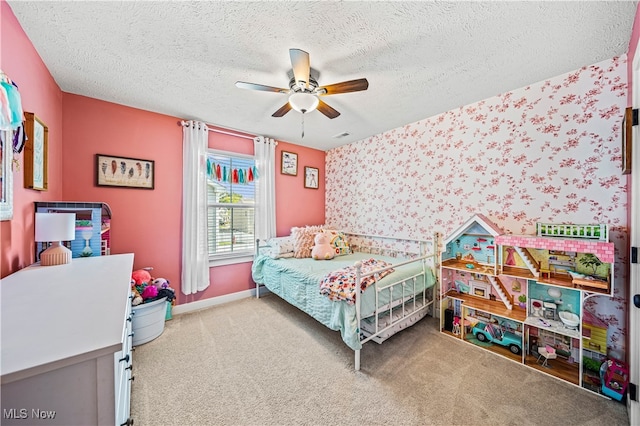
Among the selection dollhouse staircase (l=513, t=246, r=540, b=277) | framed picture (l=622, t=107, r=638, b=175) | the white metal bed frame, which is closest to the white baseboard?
the white metal bed frame

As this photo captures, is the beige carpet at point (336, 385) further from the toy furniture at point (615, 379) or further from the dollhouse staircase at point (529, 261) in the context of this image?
the dollhouse staircase at point (529, 261)

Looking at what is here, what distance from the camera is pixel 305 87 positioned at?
6.00 feet

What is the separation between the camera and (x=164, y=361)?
202 cm

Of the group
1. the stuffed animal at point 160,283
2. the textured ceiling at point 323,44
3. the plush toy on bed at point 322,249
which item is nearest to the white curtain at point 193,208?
the stuffed animal at point 160,283

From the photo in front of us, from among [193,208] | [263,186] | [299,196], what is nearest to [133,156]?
[193,208]

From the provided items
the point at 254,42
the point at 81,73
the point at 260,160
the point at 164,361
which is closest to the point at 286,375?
the point at 164,361

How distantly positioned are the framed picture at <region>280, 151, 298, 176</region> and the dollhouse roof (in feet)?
8.15

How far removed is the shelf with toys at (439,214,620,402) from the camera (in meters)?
1.78

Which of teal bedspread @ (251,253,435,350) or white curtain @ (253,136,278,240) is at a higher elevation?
white curtain @ (253,136,278,240)

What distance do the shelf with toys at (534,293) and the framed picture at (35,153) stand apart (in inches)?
133

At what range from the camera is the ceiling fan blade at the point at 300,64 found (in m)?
1.52

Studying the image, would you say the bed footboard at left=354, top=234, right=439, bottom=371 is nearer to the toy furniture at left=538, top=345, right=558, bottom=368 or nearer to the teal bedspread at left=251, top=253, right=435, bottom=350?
the teal bedspread at left=251, top=253, right=435, bottom=350

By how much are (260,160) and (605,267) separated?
368 centimetres

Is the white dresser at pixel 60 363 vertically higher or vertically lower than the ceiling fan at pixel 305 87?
lower
